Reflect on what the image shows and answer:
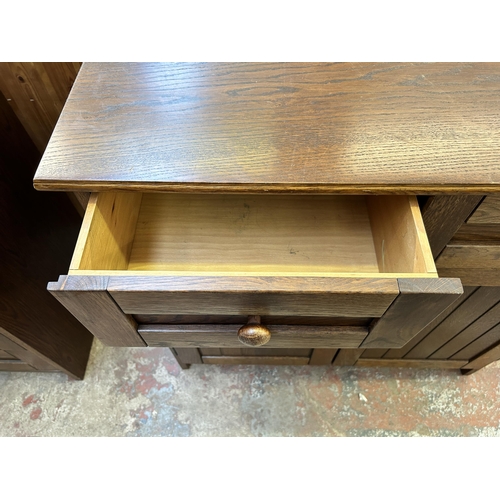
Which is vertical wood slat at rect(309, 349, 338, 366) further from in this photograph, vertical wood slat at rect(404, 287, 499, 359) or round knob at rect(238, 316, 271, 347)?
round knob at rect(238, 316, 271, 347)

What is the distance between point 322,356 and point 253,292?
549mm

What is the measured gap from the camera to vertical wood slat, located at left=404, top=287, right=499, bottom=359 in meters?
0.67

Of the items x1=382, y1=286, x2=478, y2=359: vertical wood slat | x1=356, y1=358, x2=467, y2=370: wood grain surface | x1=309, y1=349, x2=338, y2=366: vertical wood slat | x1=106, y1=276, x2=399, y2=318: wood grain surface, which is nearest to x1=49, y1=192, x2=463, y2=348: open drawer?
x1=106, y1=276, x2=399, y2=318: wood grain surface

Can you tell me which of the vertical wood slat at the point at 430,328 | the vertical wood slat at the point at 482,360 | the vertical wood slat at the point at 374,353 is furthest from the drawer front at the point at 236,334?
the vertical wood slat at the point at 482,360

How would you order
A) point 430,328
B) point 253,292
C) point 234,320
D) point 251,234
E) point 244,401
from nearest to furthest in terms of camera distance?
point 253,292, point 234,320, point 251,234, point 430,328, point 244,401

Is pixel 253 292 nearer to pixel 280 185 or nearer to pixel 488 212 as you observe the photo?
pixel 280 185

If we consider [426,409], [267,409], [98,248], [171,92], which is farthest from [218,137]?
[426,409]

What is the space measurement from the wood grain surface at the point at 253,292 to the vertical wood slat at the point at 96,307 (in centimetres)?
2

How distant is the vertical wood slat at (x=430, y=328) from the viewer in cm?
67

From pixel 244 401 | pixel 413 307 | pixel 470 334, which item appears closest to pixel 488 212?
pixel 413 307

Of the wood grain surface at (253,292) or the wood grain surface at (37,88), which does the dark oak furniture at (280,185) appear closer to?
the wood grain surface at (253,292)

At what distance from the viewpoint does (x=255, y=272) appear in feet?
1.61

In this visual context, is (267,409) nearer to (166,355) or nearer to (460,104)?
(166,355)

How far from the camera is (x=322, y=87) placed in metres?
0.55
